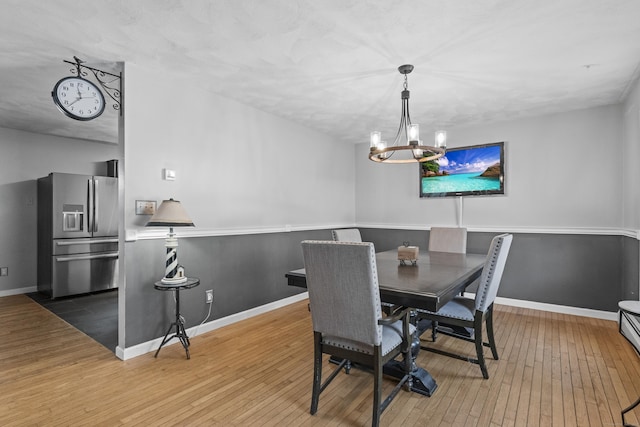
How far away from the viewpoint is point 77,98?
2451 millimetres

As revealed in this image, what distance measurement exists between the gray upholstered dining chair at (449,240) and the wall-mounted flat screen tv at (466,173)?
1027mm

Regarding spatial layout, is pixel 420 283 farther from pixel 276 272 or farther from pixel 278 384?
pixel 276 272

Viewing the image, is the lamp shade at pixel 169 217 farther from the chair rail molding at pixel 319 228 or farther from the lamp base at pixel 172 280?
the lamp base at pixel 172 280

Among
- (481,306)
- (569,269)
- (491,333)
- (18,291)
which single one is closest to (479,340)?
(481,306)

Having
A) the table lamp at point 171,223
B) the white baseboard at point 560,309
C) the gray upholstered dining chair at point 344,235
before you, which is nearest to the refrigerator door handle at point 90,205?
the table lamp at point 171,223

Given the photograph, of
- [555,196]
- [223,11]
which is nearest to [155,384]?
[223,11]

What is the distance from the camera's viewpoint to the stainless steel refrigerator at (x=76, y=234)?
176 inches

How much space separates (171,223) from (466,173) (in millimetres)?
3809

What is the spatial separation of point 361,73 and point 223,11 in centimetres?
130

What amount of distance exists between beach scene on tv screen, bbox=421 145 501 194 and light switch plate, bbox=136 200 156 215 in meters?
3.65

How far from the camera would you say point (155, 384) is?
7.53 feet

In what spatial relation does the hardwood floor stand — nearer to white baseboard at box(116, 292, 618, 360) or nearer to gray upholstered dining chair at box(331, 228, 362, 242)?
white baseboard at box(116, 292, 618, 360)

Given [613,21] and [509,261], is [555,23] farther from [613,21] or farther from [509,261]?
[509,261]

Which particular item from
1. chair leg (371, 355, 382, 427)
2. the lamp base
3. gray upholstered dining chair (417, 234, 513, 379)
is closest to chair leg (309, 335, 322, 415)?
chair leg (371, 355, 382, 427)
